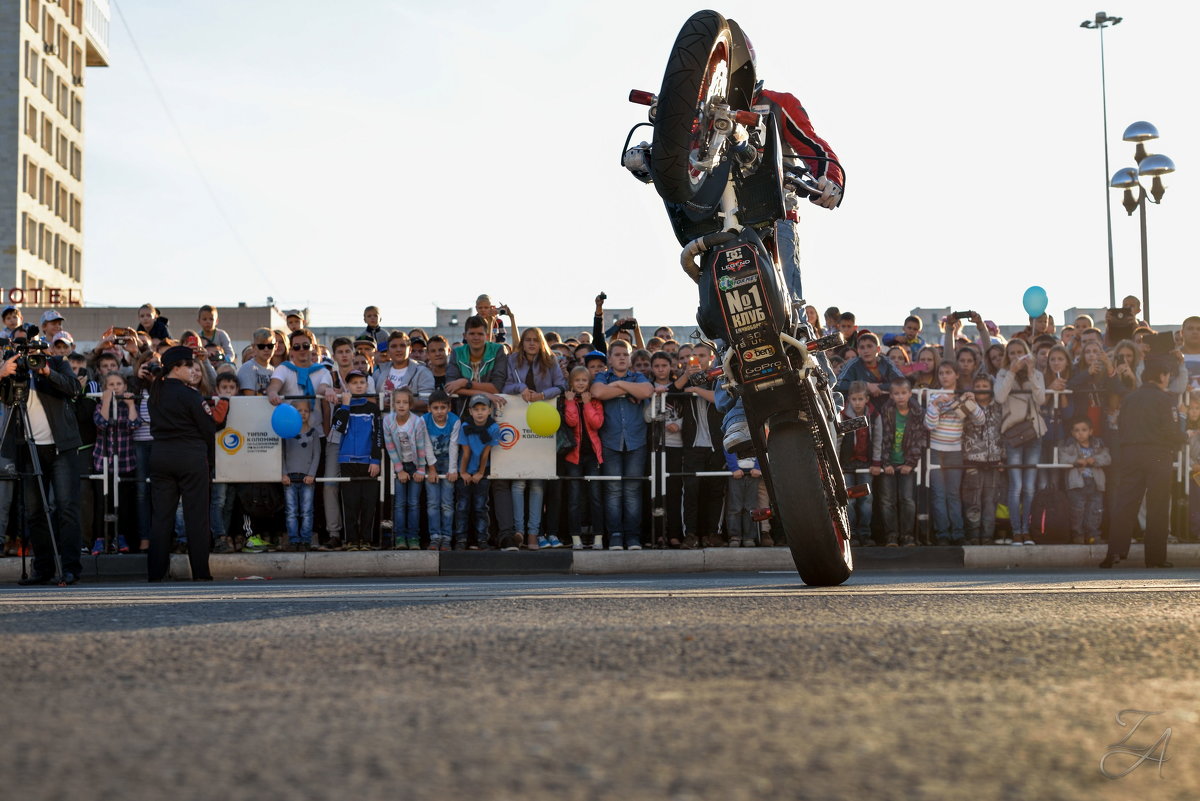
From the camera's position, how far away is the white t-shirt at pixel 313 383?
14.4 meters

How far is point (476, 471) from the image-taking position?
14219mm

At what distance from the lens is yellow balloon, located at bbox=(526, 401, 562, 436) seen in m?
14.2

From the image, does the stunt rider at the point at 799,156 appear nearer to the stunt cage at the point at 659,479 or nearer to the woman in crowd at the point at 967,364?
the stunt cage at the point at 659,479

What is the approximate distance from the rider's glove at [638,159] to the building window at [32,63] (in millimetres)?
77954

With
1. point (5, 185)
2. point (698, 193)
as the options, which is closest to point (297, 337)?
point (698, 193)

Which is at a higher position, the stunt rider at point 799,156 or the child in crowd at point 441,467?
the stunt rider at point 799,156

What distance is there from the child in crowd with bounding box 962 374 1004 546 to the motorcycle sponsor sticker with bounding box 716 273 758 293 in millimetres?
8521

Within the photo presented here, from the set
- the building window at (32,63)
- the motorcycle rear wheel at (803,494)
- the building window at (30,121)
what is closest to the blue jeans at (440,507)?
the motorcycle rear wheel at (803,494)

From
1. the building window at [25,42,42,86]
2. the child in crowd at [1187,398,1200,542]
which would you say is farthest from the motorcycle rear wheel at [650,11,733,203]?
the building window at [25,42,42,86]

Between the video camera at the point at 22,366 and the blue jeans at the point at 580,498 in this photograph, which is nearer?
the video camera at the point at 22,366

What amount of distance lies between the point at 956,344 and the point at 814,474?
31.2 feet

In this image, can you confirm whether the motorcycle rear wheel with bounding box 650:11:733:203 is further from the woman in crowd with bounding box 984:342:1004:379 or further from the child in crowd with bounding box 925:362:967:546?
the woman in crowd with bounding box 984:342:1004:379

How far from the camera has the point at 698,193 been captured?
692 cm

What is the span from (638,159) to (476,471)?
7.36m
